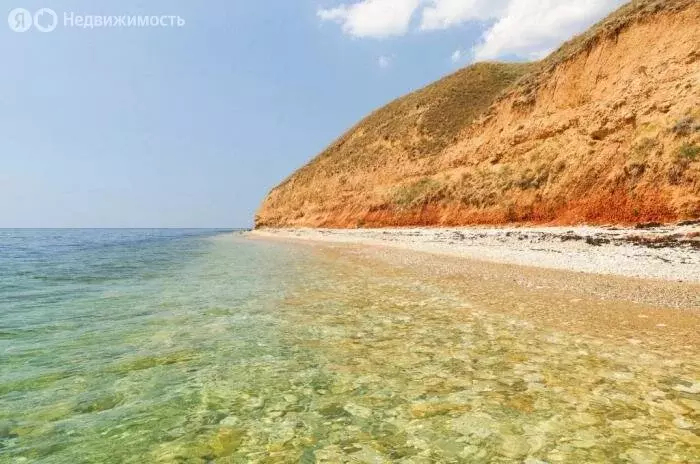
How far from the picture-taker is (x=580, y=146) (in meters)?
26.3

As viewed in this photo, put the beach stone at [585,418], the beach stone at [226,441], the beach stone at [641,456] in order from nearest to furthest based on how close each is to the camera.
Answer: the beach stone at [641,456] → the beach stone at [226,441] → the beach stone at [585,418]

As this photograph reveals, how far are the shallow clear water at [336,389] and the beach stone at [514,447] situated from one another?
15 mm

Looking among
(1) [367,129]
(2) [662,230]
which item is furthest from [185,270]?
(1) [367,129]

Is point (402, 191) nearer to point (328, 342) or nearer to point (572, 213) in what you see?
point (572, 213)

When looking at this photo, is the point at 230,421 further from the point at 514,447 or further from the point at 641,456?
the point at 641,456

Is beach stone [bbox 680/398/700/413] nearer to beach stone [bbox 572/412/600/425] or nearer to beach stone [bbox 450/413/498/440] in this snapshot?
beach stone [bbox 572/412/600/425]

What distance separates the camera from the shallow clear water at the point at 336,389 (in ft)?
11.9

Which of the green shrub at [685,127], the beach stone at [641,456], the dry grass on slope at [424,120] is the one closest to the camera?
the beach stone at [641,456]

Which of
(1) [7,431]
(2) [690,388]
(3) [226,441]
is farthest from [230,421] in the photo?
(2) [690,388]

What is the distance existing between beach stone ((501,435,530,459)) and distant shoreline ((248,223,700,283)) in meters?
9.53

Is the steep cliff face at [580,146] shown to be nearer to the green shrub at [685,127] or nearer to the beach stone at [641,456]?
the green shrub at [685,127]

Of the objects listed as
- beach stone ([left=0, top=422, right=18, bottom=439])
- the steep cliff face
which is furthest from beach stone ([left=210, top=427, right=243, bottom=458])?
the steep cliff face

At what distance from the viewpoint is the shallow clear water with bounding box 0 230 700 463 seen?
11.9 ft

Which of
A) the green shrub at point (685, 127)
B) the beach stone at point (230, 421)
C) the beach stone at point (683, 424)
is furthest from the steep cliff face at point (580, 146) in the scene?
the beach stone at point (230, 421)
